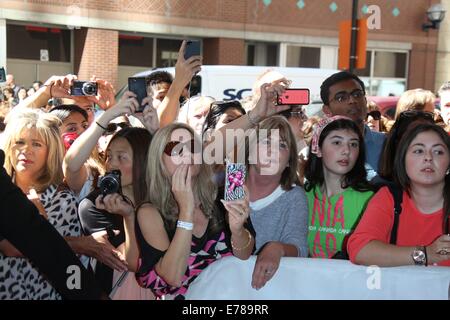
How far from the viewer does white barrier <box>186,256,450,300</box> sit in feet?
7.47

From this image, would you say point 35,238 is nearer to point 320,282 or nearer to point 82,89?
point 320,282

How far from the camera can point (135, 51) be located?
49.3 ft

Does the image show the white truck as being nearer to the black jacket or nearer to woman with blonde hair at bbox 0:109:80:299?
woman with blonde hair at bbox 0:109:80:299

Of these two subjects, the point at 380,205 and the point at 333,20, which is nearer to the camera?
the point at 380,205

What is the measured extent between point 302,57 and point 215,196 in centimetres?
1426

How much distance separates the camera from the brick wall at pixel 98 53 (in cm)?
1373

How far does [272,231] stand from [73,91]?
5.50ft

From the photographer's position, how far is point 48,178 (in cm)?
287

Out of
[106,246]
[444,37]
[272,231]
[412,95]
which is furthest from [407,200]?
[444,37]

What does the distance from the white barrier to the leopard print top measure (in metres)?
0.77

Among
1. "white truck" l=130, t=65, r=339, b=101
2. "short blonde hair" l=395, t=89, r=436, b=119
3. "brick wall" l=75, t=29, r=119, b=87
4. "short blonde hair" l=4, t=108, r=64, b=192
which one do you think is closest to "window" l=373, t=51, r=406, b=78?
"brick wall" l=75, t=29, r=119, b=87

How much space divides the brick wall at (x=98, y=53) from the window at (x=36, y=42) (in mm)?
512

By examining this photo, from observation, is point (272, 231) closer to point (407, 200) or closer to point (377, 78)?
point (407, 200)

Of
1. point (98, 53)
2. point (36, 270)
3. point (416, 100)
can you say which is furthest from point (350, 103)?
point (98, 53)
